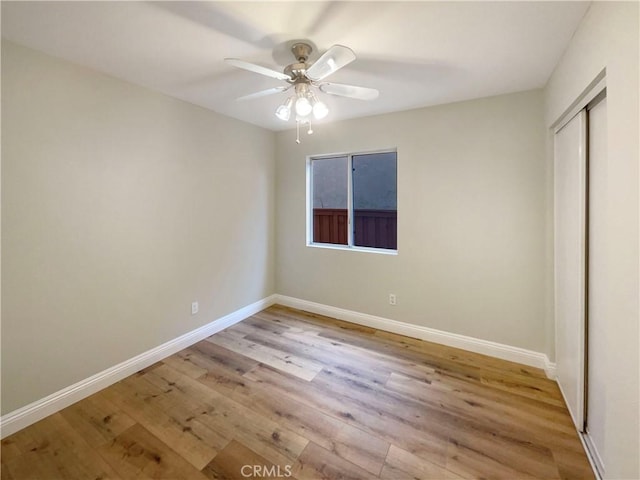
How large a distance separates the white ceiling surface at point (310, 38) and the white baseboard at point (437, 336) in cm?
224

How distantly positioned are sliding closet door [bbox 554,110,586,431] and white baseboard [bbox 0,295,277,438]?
3.03 m

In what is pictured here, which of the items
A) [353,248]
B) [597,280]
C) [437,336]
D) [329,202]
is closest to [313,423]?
[437,336]

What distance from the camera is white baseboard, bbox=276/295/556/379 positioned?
2385 mm

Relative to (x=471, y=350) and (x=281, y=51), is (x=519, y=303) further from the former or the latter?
(x=281, y=51)

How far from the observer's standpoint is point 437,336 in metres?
2.80

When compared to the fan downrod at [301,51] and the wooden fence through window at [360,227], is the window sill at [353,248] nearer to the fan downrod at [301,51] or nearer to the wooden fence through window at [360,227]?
the wooden fence through window at [360,227]

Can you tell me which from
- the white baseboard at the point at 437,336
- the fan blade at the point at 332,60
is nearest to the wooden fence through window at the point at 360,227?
the white baseboard at the point at 437,336

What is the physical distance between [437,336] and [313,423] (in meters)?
1.62

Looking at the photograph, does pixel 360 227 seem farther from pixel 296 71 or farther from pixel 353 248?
pixel 296 71

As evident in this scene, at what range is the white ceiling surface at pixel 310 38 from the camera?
4.54 feet

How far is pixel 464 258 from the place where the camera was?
2.64 metres

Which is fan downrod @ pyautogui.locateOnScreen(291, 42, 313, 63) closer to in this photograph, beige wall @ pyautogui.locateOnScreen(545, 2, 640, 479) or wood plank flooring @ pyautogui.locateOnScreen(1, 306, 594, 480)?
beige wall @ pyautogui.locateOnScreen(545, 2, 640, 479)

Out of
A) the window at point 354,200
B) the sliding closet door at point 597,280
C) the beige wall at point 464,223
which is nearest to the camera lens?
the sliding closet door at point 597,280

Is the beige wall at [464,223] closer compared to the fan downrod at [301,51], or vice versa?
the fan downrod at [301,51]
